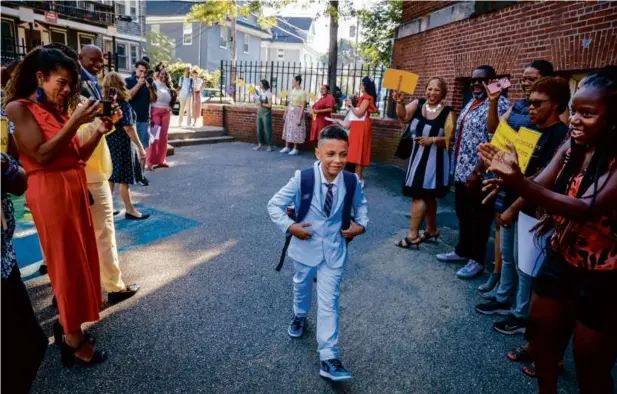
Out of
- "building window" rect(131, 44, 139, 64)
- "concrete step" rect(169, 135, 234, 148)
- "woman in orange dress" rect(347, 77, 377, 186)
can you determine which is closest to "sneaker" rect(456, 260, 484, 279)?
"woman in orange dress" rect(347, 77, 377, 186)

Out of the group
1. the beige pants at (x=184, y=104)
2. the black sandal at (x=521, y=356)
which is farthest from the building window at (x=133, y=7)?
the black sandal at (x=521, y=356)

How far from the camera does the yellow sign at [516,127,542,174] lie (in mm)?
2580

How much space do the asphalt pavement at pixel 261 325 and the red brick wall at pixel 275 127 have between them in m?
5.43

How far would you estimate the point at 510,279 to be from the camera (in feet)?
11.5

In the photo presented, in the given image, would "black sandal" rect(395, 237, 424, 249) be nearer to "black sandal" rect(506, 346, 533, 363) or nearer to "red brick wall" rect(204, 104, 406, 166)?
"black sandal" rect(506, 346, 533, 363)

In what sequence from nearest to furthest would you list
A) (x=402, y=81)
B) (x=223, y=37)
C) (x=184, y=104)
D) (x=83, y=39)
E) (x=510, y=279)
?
(x=510, y=279), (x=402, y=81), (x=184, y=104), (x=83, y=39), (x=223, y=37)

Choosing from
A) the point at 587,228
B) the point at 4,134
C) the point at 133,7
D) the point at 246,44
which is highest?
the point at 133,7

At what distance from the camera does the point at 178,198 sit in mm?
6531

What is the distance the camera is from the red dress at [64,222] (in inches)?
93.4

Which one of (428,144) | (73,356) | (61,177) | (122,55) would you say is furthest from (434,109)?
(122,55)

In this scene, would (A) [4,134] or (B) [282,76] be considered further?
(B) [282,76]

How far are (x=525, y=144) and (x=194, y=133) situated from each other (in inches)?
431

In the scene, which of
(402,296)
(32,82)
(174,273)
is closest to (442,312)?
(402,296)

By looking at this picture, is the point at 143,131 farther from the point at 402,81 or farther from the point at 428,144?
the point at 428,144
